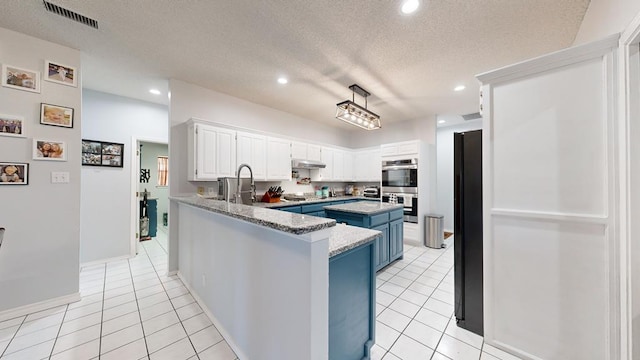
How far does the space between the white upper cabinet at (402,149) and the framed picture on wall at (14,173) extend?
517cm

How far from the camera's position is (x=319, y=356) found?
40.6 inches

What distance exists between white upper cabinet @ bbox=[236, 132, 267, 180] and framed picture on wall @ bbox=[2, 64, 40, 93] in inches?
80.9

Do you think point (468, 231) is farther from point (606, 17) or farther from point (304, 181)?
point (304, 181)

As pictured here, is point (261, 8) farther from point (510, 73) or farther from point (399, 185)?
point (399, 185)

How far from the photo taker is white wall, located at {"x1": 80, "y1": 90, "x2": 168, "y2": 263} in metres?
3.34

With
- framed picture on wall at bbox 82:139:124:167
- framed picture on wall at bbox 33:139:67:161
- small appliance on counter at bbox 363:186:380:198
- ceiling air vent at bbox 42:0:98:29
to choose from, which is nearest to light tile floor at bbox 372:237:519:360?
small appliance on counter at bbox 363:186:380:198

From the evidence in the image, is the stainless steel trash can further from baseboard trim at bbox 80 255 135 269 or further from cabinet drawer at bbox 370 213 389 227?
baseboard trim at bbox 80 255 135 269

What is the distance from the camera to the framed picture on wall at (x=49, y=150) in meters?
2.19

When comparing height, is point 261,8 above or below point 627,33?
above

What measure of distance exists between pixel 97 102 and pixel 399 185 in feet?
18.1

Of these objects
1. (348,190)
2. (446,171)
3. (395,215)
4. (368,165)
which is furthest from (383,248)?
(446,171)

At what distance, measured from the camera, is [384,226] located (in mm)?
3137

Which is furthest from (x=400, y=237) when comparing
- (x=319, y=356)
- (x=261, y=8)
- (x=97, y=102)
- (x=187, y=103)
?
(x=97, y=102)

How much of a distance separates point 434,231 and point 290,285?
3.99 meters
